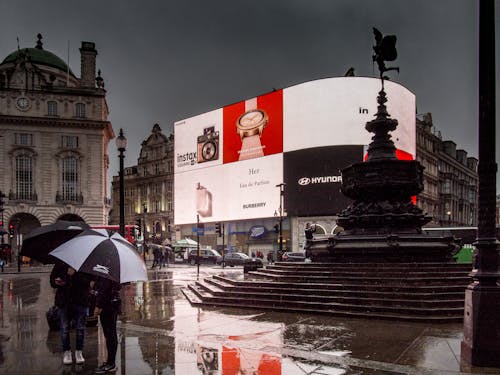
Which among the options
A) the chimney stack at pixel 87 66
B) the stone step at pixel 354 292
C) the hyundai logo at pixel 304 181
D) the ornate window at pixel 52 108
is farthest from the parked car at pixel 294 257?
the chimney stack at pixel 87 66

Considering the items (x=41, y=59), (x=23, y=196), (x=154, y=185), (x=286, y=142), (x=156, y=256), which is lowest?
(x=156, y=256)

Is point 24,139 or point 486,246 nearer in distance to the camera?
point 486,246

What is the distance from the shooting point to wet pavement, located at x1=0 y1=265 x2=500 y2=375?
6.59 m

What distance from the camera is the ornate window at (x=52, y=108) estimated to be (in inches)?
2227

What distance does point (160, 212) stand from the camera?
85.8 meters

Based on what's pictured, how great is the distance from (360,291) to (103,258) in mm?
7151

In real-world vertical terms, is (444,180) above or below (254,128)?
below

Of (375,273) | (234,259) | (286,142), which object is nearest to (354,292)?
(375,273)

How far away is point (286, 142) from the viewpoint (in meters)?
56.2

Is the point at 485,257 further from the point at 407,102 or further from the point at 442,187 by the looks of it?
the point at 442,187

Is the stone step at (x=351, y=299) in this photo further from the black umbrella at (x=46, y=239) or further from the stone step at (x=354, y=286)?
the black umbrella at (x=46, y=239)

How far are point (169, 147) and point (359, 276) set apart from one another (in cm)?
7448

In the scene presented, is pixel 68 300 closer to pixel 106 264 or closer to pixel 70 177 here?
pixel 106 264

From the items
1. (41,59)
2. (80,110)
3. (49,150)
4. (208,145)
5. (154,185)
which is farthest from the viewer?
(154,185)
